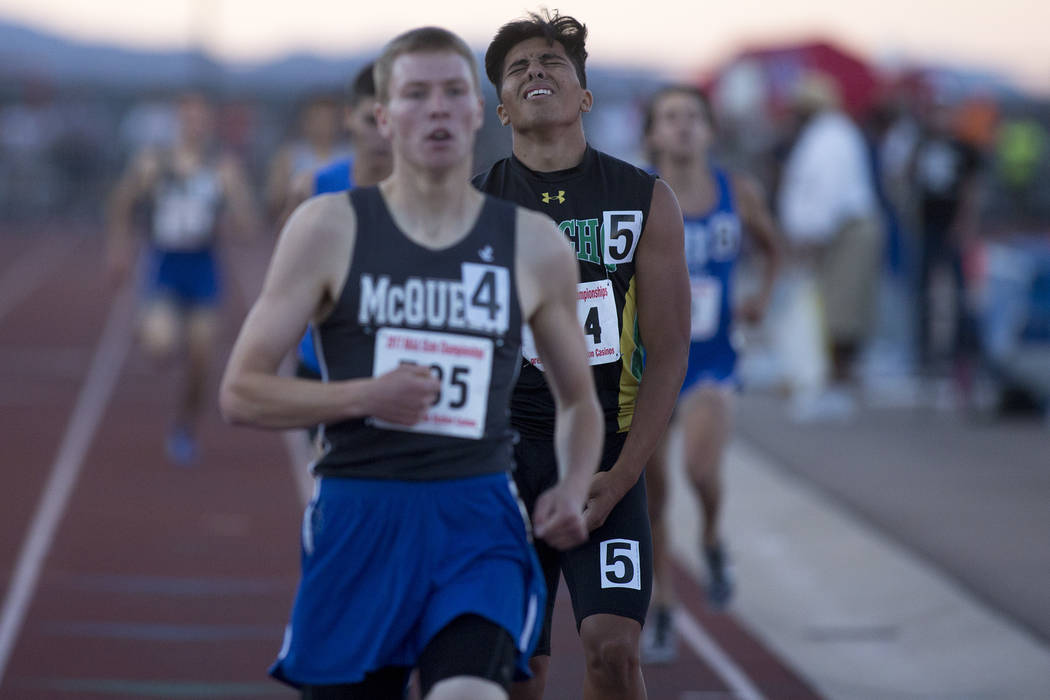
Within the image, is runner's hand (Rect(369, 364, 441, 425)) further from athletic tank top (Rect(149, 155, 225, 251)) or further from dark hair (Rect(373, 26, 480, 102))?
athletic tank top (Rect(149, 155, 225, 251))

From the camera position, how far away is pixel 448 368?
3.15 metres

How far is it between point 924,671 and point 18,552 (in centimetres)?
463

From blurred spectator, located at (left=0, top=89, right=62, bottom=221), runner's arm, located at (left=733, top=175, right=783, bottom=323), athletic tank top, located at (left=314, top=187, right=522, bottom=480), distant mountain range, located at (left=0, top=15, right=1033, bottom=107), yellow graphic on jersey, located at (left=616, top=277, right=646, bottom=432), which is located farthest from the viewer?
distant mountain range, located at (left=0, top=15, right=1033, bottom=107)

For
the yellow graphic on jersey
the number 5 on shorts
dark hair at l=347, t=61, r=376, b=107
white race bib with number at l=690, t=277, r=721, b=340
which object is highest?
dark hair at l=347, t=61, r=376, b=107

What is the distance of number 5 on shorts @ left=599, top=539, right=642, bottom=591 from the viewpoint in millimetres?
4051

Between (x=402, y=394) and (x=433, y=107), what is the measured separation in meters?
0.59

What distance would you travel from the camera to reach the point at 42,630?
22.4 feet

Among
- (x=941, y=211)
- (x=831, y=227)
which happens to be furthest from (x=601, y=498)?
(x=941, y=211)

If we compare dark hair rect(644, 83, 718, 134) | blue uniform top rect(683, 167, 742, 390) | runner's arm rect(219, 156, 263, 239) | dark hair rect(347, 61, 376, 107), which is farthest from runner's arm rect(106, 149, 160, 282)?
blue uniform top rect(683, 167, 742, 390)

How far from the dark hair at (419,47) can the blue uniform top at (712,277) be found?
11.2 feet

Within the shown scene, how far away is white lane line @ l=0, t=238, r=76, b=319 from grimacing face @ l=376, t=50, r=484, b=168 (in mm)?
18286

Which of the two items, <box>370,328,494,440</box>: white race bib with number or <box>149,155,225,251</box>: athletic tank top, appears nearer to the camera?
<box>370,328,494,440</box>: white race bib with number

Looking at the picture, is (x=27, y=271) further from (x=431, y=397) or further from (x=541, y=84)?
(x=431, y=397)

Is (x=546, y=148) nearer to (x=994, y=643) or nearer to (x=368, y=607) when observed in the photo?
(x=368, y=607)
